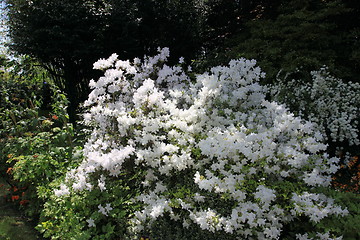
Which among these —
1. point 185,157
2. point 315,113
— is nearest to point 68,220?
point 185,157

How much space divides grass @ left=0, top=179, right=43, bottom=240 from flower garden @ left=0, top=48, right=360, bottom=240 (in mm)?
186

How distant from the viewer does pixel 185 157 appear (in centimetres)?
279

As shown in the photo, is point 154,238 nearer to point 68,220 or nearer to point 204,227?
point 204,227

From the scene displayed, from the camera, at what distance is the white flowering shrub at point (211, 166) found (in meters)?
2.42

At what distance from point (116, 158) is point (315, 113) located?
10.2ft

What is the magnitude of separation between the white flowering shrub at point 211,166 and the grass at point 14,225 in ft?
3.05

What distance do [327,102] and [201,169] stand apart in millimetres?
2549

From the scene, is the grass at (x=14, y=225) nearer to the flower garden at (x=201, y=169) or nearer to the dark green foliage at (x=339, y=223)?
the flower garden at (x=201, y=169)

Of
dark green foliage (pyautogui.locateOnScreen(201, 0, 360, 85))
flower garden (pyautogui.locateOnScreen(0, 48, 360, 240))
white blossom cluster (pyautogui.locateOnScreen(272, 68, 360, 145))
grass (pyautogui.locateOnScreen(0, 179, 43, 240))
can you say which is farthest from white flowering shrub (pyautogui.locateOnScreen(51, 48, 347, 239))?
dark green foliage (pyautogui.locateOnScreen(201, 0, 360, 85))

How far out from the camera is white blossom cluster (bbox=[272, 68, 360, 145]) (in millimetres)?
4160

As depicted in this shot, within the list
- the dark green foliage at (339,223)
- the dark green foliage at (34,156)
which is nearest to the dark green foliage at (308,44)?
the dark green foliage at (339,223)

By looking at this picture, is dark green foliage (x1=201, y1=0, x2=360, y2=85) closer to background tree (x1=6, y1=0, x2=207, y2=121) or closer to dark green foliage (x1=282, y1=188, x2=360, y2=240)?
background tree (x1=6, y1=0, x2=207, y2=121)

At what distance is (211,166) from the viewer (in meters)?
2.70

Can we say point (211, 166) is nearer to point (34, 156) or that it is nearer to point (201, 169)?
point (201, 169)
